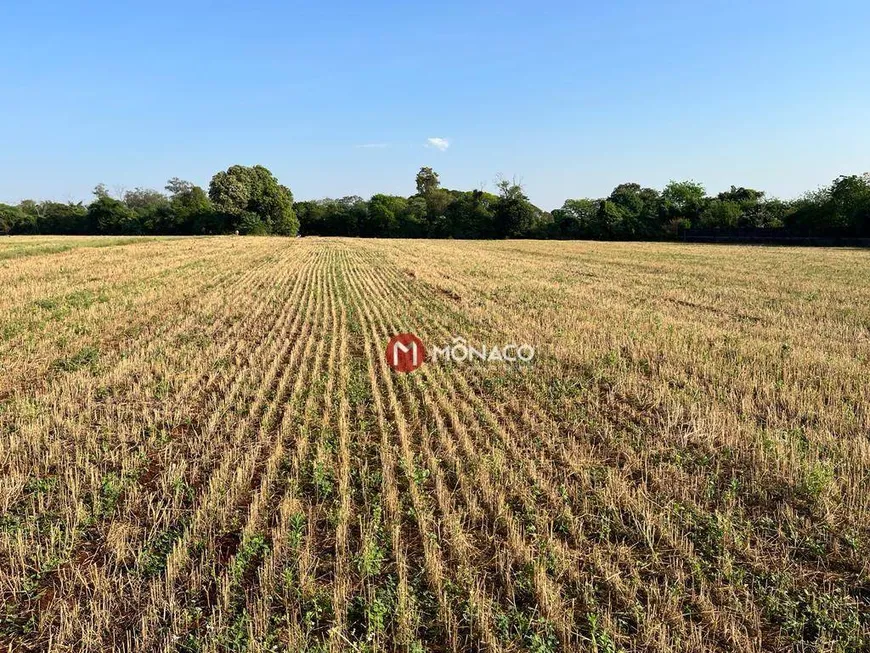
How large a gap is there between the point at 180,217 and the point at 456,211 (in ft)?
163

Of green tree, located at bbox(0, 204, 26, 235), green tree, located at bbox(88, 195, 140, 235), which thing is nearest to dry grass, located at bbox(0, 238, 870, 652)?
green tree, located at bbox(88, 195, 140, 235)

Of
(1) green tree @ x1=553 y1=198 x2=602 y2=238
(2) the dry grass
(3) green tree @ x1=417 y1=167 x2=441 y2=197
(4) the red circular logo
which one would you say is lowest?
(2) the dry grass

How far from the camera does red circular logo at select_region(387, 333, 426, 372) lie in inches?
330

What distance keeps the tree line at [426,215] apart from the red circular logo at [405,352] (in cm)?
6753

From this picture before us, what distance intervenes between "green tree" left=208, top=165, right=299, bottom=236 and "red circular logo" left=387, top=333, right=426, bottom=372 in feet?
245

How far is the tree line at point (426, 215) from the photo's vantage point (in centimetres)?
6888

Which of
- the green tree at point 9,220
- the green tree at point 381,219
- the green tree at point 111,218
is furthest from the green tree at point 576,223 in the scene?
the green tree at point 9,220

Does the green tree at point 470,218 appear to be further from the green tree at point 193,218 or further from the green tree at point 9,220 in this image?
the green tree at point 9,220

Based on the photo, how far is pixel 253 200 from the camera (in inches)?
3125

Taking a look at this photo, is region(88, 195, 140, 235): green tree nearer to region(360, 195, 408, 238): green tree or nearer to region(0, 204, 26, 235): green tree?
region(0, 204, 26, 235): green tree

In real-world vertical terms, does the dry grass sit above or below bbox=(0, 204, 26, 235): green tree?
below

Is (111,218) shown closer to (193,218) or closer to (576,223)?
(193,218)

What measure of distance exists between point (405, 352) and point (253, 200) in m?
80.1

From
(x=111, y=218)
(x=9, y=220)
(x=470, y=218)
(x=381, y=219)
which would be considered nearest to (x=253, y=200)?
(x=381, y=219)
